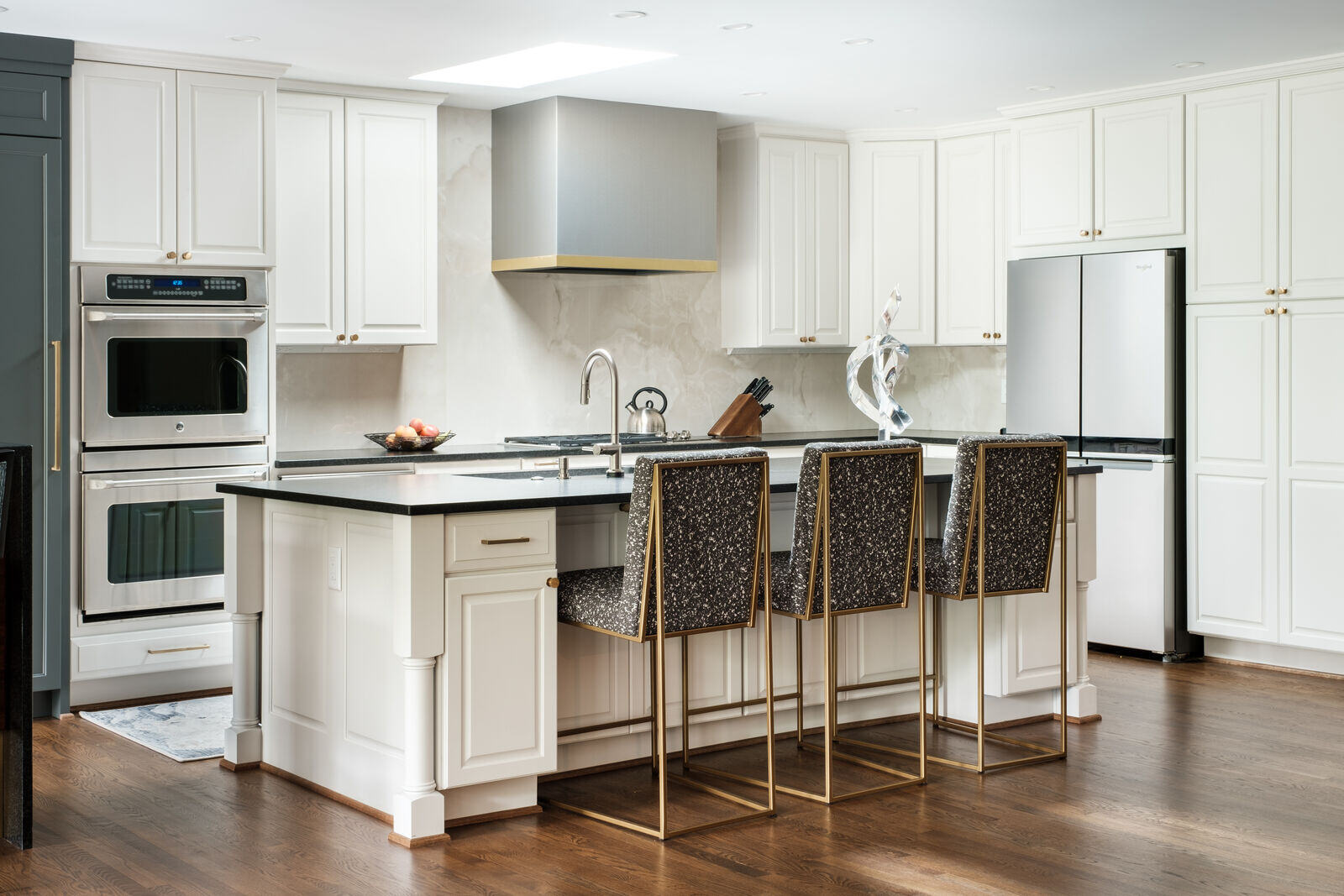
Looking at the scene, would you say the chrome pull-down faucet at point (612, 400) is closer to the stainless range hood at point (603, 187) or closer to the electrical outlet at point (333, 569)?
the electrical outlet at point (333, 569)

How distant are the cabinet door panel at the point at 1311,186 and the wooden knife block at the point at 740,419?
Answer: 248 centimetres

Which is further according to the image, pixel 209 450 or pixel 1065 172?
pixel 1065 172

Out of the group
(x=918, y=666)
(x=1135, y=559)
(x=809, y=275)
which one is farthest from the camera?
(x=809, y=275)

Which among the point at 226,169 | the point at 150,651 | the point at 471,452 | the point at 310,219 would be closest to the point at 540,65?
the point at 310,219

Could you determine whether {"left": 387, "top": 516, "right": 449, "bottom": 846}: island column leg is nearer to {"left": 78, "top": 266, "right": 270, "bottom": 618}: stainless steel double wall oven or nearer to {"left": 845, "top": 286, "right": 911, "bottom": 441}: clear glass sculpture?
{"left": 845, "top": 286, "right": 911, "bottom": 441}: clear glass sculpture

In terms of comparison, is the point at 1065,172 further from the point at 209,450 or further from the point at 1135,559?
the point at 209,450

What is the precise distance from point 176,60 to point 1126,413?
399 cm

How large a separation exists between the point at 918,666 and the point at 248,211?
2950 millimetres

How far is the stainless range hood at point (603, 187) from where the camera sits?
5977 mm

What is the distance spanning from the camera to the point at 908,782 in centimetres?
394

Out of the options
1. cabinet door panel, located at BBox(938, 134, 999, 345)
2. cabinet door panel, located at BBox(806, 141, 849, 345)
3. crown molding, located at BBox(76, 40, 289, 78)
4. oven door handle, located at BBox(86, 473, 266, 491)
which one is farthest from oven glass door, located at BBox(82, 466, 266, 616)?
cabinet door panel, located at BBox(938, 134, 999, 345)

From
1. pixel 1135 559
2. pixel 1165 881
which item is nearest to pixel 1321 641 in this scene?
pixel 1135 559

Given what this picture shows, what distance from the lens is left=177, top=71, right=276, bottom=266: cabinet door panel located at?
509cm

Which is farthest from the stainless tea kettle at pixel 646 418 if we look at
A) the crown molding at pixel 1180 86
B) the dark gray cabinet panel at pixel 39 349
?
the dark gray cabinet panel at pixel 39 349
